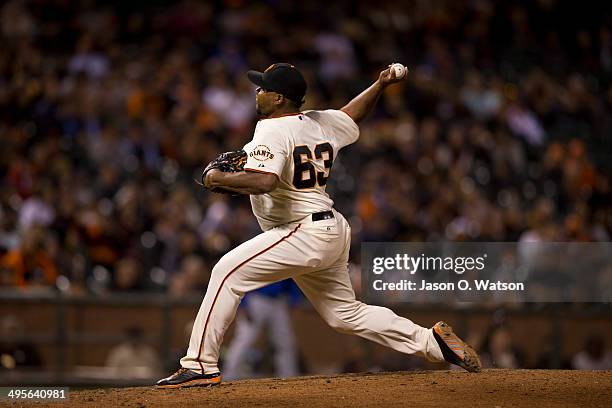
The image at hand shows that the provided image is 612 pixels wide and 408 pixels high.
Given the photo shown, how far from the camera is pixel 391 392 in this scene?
547cm

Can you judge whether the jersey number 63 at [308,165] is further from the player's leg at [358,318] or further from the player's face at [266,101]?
the player's leg at [358,318]

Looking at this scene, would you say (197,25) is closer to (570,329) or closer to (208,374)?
(570,329)

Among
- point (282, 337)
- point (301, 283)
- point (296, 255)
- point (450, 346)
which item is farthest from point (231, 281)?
point (282, 337)

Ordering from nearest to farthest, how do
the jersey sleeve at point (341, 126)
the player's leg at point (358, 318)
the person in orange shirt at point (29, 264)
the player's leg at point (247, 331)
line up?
the player's leg at point (358, 318) → the jersey sleeve at point (341, 126) → the player's leg at point (247, 331) → the person in orange shirt at point (29, 264)

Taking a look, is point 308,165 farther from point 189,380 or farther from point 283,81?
point 189,380

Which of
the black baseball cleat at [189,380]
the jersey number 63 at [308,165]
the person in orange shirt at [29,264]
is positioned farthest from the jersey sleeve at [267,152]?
the person in orange shirt at [29,264]

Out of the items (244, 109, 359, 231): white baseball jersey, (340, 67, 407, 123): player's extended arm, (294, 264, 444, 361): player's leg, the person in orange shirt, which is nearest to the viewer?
(244, 109, 359, 231): white baseball jersey

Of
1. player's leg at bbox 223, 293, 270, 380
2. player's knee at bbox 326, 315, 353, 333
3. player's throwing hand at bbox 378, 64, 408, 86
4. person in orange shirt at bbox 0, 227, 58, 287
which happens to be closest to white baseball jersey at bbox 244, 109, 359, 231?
player's throwing hand at bbox 378, 64, 408, 86

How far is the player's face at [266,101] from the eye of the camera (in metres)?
5.50

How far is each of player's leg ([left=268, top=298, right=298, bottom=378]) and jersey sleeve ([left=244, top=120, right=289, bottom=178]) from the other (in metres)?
4.23

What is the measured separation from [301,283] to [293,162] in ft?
2.62

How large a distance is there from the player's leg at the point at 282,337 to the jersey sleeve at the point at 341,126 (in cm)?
376

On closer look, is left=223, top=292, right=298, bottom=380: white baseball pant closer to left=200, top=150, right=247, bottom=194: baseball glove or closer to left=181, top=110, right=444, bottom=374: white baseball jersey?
left=181, top=110, right=444, bottom=374: white baseball jersey

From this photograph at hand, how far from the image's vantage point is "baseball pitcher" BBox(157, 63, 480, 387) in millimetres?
5250
